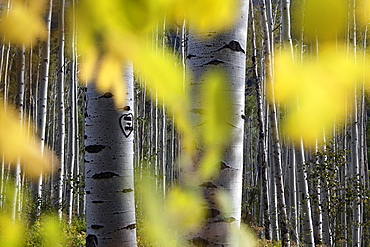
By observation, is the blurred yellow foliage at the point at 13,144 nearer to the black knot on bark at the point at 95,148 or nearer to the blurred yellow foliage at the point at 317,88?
the black knot on bark at the point at 95,148

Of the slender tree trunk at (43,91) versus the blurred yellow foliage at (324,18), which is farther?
the slender tree trunk at (43,91)

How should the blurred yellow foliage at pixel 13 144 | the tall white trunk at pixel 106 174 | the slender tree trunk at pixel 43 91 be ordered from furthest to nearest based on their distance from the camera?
1. the slender tree trunk at pixel 43 91
2. the tall white trunk at pixel 106 174
3. the blurred yellow foliage at pixel 13 144

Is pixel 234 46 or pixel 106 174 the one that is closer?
pixel 234 46

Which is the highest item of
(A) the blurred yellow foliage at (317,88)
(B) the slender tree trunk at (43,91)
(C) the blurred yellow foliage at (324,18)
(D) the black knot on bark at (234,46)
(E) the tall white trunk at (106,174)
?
(B) the slender tree trunk at (43,91)

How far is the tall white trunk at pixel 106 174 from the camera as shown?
112 centimetres

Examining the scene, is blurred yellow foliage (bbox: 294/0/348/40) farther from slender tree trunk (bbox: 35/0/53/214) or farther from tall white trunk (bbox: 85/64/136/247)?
slender tree trunk (bbox: 35/0/53/214)

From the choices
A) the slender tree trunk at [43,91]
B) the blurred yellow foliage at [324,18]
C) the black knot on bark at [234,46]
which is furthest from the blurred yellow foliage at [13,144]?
the slender tree trunk at [43,91]

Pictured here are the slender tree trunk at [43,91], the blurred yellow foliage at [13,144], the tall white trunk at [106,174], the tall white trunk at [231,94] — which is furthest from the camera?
the slender tree trunk at [43,91]

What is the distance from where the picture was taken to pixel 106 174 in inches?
44.0

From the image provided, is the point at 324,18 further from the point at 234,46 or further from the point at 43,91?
the point at 43,91

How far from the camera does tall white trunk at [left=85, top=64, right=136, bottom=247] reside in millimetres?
1119

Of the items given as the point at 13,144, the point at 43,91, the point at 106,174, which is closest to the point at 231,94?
the point at 13,144

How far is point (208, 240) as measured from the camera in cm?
64

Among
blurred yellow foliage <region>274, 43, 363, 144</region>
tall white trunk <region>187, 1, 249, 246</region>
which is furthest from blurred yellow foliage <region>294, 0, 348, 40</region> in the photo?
tall white trunk <region>187, 1, 249, 246</region>
